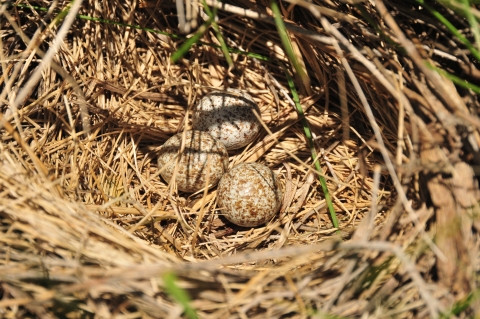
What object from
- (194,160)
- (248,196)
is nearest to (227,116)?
(194,160)

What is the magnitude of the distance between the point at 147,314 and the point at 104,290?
0.15 m

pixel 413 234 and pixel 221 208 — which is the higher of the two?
pixel 413 234

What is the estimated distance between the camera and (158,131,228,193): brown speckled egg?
191cm

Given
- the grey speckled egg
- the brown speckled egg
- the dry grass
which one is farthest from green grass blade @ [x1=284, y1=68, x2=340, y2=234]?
the brown speckled egg

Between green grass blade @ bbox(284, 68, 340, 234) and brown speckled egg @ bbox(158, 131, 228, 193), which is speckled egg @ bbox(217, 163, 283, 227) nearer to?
brown speckled egg @ bbox(158, 131, 228, 193)

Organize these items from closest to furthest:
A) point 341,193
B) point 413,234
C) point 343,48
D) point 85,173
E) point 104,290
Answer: point 104,290, point 413,234, point 343,48, point 85,173, point 341,193

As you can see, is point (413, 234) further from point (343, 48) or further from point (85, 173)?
point (85, 173)

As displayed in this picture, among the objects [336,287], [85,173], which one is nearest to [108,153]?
[85,173]

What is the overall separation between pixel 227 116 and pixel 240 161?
0.25 metres

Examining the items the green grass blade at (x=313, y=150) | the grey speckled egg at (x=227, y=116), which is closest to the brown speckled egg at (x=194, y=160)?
the grey speckled egg at (x=227, y=116)

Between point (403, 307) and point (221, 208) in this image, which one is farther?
point (221, 208)

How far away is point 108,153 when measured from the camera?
2.04m

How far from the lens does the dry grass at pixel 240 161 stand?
1.32 m

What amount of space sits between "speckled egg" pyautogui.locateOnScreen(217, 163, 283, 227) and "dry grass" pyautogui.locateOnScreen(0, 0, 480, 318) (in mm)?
126
